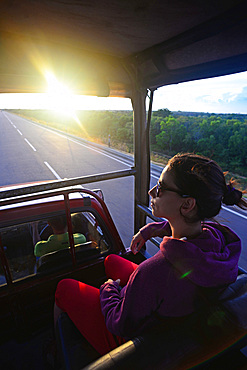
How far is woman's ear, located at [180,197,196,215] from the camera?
107 centimetres

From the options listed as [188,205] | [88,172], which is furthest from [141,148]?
[88,172]

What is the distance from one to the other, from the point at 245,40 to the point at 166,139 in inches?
861

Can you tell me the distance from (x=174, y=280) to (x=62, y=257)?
132 centimetres

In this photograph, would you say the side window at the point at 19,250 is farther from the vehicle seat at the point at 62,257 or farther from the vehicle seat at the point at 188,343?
the vehicle seat at the point at 188,343

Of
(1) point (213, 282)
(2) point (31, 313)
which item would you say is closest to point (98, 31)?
(1) point (213, 282)

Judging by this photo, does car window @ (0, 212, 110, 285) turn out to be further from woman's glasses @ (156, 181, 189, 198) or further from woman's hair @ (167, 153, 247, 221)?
woman's hair @ (167, 153, 247, 221)

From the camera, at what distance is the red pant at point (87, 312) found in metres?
1.28

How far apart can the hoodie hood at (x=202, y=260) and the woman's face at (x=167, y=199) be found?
0.18 m

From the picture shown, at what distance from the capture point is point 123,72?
2111 millimetres

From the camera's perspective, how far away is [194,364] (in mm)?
890

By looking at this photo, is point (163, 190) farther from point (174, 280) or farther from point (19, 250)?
point (19, 250)

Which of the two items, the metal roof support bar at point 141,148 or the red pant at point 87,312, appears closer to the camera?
the red pant at point 87,312

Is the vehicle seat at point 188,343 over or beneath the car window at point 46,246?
over

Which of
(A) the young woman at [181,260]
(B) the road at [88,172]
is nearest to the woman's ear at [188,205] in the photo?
(A) the young woman at [181,260]
